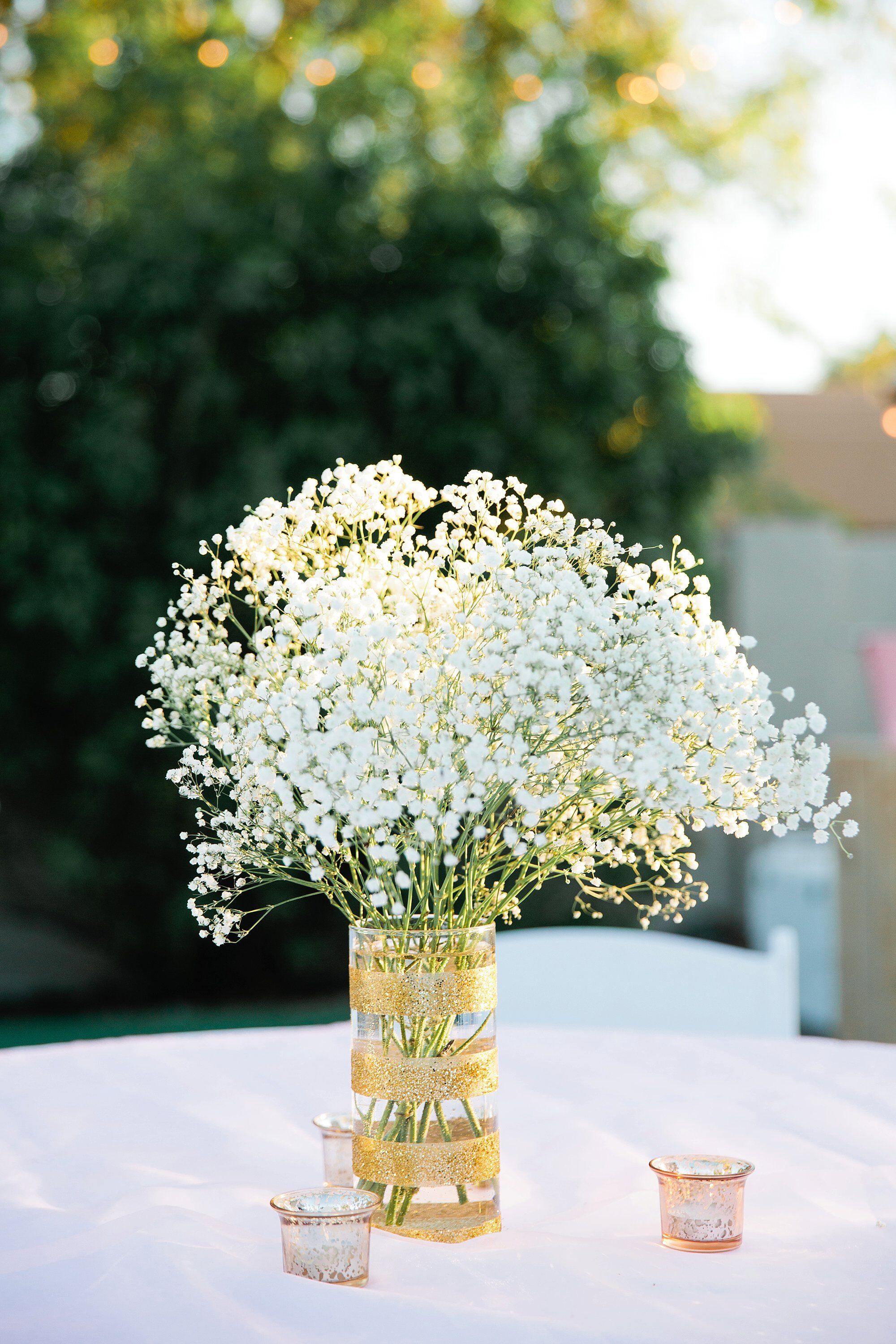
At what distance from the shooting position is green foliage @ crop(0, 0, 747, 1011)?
4590 mm

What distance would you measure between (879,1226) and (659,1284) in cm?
24

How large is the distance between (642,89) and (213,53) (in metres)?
2.39

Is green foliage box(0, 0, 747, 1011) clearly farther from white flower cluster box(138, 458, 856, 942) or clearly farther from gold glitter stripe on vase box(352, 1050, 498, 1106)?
gold glitter stripe on vase box(352, 1050, 498, 1106)

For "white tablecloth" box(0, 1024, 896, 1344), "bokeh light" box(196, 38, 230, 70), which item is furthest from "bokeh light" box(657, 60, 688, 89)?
"white tablecloth" box(0, 1024, 896, 1344)

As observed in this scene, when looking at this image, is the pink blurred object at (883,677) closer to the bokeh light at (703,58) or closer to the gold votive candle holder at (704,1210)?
the bokeh light at (703,58)

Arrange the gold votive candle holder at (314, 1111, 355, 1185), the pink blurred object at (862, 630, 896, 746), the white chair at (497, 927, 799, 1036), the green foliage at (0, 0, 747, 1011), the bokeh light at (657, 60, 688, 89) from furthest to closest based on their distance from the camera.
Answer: the bokeh light at (657, 60, 688, 89) → the pink blurred object at (862, 630, 896, 746) → the green foliage at (0, 0, 747, 1011) → the white chair at (497, 927, 799, 1036) → the gold votive candle holder at (314, 1111, 355, 1185)

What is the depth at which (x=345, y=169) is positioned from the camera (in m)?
4.74

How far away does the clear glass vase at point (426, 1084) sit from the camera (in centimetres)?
96

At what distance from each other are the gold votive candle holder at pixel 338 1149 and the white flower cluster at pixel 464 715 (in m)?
0.20

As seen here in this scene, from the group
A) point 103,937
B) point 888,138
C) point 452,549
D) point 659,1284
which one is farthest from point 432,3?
point 659,1284

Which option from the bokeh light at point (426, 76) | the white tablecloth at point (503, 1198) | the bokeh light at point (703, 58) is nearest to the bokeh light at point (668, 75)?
the bokeh light at point (703, 58)

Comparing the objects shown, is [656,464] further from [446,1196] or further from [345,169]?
[446,1196]

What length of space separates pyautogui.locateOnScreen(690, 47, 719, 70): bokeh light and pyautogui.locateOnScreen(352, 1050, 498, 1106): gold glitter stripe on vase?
7.26 metres

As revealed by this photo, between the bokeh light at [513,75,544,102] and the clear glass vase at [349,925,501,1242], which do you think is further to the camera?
the bokeh light at [513,75,544,102]
